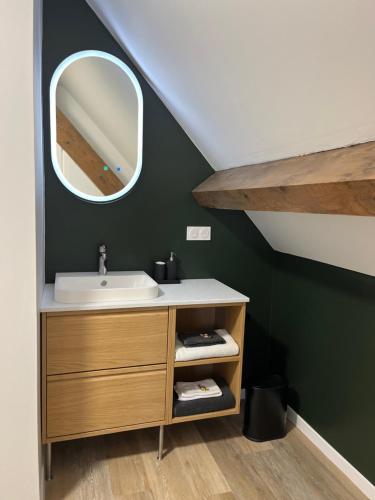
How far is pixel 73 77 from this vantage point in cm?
235

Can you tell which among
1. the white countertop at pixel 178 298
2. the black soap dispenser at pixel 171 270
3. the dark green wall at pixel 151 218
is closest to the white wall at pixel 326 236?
the dark green wall at pixel 151 218

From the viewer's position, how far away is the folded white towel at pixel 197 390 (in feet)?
7.44

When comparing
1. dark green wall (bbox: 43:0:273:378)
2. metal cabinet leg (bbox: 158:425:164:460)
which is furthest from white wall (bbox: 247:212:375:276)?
metal cabinet leg (bbox: 158:425:164:460)

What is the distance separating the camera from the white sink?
6.40 ft

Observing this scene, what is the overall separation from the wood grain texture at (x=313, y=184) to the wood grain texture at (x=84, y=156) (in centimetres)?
77

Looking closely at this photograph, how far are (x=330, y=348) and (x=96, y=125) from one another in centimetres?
191

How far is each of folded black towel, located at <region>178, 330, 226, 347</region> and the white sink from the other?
0.33 meters

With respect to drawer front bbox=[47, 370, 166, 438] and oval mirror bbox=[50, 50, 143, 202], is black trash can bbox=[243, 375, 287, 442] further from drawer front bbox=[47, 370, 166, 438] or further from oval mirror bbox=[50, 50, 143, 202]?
oval mirror bbox=[50, 50, 143, 202]

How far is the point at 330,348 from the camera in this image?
7.54ft

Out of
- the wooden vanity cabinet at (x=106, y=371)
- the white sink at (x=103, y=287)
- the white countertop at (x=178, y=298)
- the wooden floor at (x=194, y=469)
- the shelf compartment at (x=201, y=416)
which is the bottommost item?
the wooden floor at (x=194, y=469)

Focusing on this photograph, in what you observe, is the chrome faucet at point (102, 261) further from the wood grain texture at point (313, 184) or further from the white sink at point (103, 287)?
the wood grain texture at point (313, 184)

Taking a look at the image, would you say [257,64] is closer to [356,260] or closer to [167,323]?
Result: [356,260]

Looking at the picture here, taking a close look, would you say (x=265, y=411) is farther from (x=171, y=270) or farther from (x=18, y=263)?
(x=18, y=263)

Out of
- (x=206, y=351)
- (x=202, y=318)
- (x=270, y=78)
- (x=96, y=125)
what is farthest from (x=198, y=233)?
(x=270, y=78)
